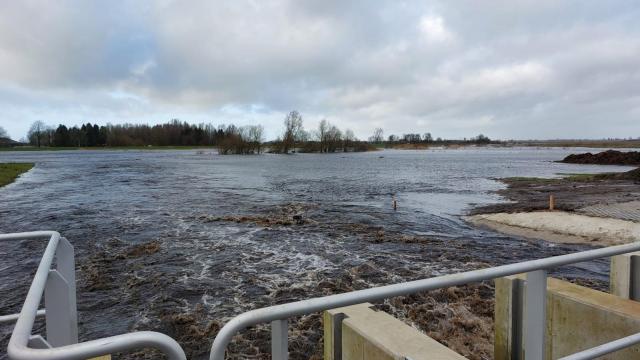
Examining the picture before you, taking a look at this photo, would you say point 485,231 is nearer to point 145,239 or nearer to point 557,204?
point 557,204

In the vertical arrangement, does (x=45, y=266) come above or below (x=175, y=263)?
above

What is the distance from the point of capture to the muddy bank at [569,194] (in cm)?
2470

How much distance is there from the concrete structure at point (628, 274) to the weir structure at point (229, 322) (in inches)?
66.5

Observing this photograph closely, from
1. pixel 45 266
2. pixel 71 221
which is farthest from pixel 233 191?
pixel 45 266

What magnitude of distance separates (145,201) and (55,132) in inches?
7325

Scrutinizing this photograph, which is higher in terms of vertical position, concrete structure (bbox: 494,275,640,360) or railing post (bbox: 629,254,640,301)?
railing post (bbox: 629,254,640,301)

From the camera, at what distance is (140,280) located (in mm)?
12000

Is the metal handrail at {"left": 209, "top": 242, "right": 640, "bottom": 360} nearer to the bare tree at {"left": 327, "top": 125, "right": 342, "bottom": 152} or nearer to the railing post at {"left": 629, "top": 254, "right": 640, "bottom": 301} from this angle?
the railing post at {"left": 629, "top": 254, "right": 640, "bottom": 301}

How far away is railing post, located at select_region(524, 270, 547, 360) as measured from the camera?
9.71 ft

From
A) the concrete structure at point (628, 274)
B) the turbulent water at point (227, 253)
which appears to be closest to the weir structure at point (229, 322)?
the concrete structure at point (628, 274)

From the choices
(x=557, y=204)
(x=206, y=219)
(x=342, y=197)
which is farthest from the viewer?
(x=342, y=197)

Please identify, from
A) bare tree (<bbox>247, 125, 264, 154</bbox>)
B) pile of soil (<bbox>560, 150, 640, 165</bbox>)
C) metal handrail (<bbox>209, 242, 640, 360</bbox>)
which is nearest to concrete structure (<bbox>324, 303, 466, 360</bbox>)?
metal handrail (<bbox>209, 242, 640, 360</bbox>)

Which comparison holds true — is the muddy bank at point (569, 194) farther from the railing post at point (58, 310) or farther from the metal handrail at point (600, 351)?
the railing post at point (58, 310)

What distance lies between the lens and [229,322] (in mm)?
1907
